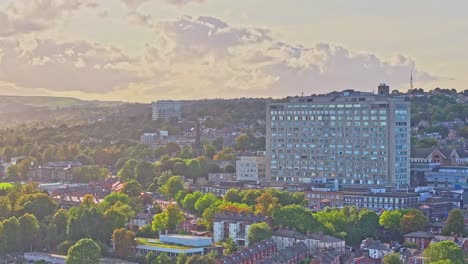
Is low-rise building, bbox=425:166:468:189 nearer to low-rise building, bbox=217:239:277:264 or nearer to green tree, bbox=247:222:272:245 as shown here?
green tree, bbox=247:222:272:245

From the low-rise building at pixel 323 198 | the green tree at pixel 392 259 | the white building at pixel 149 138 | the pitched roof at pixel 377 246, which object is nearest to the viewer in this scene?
the green tree at pixel 392 259

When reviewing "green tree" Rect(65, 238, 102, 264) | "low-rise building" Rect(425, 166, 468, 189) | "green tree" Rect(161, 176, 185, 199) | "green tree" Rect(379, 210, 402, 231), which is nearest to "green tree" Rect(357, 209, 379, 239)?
"green tree" Rect(379, 210, 402, 231)

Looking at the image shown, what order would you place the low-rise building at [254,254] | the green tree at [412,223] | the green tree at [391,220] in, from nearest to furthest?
the low-rise building at [254,254]
the green tree at [412,223]
the green tree at [391,220]

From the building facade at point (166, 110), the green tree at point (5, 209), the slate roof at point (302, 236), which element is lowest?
the slate roof at point (302, 236)

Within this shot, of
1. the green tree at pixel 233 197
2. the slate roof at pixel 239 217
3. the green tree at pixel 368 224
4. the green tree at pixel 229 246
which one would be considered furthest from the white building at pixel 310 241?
the green tree at pixel 233 197

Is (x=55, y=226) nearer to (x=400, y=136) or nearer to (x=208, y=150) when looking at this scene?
(x=400, y=136)

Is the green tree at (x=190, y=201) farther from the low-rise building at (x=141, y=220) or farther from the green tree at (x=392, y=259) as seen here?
the green tree at (x=392, y=259)
